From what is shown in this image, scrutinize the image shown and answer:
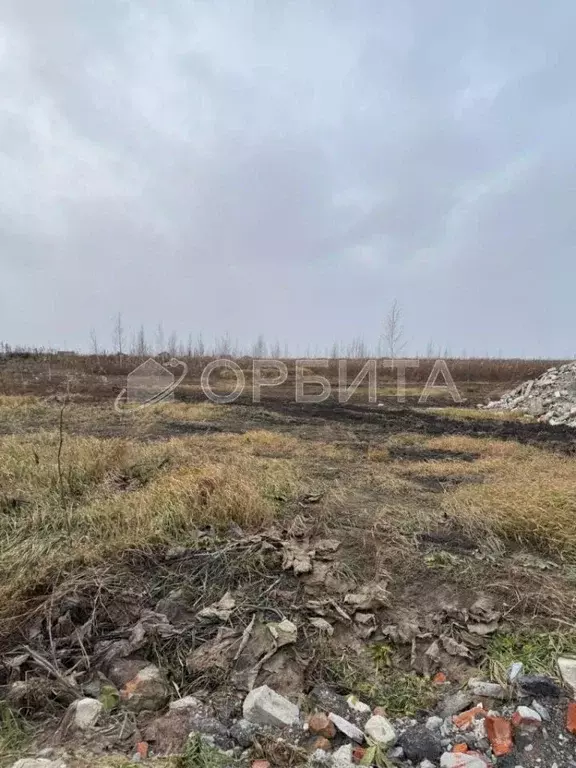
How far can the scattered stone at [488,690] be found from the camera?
6.63ft

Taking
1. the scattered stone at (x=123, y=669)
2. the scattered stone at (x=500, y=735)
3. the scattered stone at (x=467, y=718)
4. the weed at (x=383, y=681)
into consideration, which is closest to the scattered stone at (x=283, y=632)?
the weed at (x=383, y=681)

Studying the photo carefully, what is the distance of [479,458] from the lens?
6793 millimetres

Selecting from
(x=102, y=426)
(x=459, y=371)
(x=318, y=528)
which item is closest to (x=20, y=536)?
(x=318, y=528)

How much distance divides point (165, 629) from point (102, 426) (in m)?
7.28

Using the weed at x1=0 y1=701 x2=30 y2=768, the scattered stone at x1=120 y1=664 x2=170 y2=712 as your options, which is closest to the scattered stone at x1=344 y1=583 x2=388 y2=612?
the scattered stone at x1=120 y1=664 x2=170 y2=712

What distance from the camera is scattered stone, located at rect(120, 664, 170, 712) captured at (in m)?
2.08

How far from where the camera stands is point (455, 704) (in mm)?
2021

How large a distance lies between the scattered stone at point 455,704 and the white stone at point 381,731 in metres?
0.27

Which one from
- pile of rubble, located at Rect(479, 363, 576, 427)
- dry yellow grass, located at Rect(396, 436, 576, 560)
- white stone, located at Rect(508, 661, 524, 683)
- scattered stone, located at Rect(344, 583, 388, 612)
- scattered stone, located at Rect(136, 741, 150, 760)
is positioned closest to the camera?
scattered stone, located at Rect(136, 741, 150, 760)

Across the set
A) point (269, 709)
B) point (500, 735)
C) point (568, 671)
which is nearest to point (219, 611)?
point (269, 709)

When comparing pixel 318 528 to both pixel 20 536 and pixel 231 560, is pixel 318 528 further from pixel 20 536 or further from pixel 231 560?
pixel 20 536

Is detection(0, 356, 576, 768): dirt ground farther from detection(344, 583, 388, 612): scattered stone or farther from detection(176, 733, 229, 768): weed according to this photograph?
detection(176, 733, 229, 768): weed

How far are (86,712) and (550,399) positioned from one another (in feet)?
45.8

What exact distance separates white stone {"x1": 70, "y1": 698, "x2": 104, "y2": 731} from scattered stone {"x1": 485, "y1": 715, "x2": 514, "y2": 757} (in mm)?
1690
